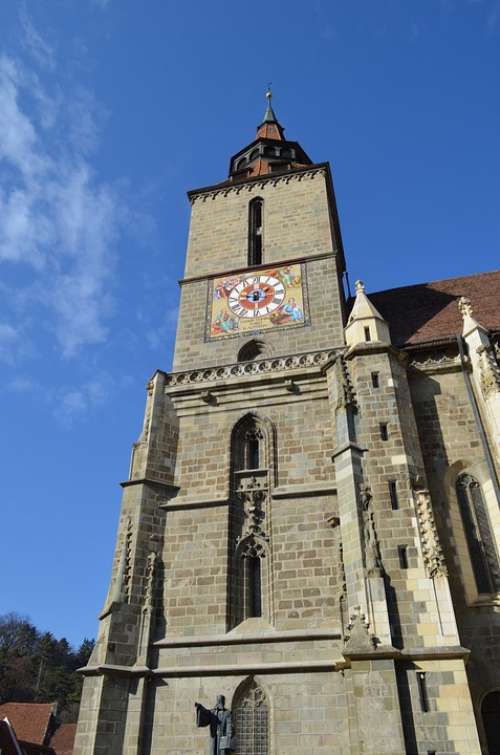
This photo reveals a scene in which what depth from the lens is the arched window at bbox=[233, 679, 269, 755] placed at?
10.3m

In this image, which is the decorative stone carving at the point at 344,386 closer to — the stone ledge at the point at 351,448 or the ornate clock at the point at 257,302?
the stone ledge at the point at 351,448

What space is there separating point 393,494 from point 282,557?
2.56 m

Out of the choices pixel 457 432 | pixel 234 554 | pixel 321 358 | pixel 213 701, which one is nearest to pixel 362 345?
pixel 321 358

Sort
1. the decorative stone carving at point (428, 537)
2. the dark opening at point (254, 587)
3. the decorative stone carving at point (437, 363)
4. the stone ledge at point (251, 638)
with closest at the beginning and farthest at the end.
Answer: the decorative stone carving at point (428, 537), the stone ledge at point (251, 638), the dark opening at point (254, 587), the decorative stone carving at point (437, 363)

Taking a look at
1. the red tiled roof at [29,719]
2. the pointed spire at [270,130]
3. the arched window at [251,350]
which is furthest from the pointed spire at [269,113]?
the red tiled roof at [29,719]

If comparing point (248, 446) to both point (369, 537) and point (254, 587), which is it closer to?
point (254, 587)

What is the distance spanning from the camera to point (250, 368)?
591 inches

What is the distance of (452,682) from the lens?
9.22 m

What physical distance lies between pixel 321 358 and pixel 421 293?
5842mm

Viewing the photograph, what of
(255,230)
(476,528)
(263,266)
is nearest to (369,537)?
(476,528)

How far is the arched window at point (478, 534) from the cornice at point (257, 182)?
39.8ft

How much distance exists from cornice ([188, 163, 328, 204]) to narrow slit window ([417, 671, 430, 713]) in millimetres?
15815

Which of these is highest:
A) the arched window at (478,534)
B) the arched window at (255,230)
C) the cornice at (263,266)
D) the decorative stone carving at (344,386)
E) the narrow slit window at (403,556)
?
the arched window at (255,230)

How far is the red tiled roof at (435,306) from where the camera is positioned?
15391 millimetres
